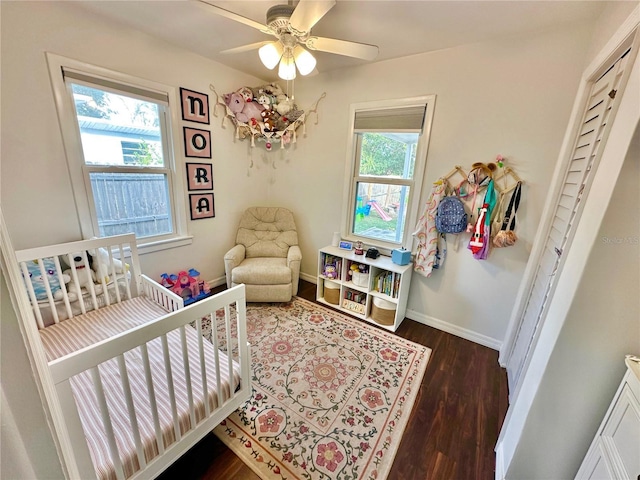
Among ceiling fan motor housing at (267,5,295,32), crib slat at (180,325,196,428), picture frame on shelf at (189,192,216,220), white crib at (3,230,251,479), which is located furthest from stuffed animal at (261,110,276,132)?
crib slat at (180,325,196,428)

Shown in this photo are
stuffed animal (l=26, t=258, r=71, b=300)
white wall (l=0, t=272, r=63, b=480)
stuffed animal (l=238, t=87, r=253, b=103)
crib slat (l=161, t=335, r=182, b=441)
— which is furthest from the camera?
stuffed animal (l=238, t=87, r=253, b=103)

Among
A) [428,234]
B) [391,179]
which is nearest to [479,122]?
[391,179]

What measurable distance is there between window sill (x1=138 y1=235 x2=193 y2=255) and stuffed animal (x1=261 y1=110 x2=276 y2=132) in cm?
144

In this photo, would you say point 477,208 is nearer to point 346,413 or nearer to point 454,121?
point 454,121

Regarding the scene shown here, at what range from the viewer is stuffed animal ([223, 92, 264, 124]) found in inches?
107

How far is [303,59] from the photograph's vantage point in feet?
4.99

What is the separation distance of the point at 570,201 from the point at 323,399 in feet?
6.25

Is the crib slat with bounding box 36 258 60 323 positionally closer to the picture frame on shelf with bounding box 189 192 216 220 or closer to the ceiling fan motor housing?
the picture frame on shelf with bounding box 189 192 216 220

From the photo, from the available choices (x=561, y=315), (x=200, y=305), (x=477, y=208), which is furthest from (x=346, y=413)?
(x=477, y=208)

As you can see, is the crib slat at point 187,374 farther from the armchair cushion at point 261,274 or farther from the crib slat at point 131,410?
the armchair cushion at point 261,274

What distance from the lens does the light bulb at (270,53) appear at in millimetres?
1489

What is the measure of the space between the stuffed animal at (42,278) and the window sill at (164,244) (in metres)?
0.64

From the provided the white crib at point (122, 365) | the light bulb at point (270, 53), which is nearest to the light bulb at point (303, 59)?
the light bulb at point (270, 53)

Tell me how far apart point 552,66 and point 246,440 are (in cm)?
302
